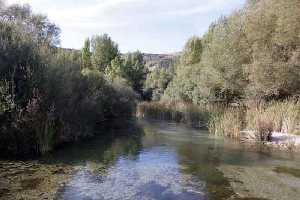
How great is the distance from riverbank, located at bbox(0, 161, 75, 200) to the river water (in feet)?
0.94

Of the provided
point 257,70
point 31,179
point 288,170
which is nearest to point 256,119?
point 257,70

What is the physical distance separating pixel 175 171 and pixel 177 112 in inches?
742

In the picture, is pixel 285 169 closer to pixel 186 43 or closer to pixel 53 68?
pixel 53 68

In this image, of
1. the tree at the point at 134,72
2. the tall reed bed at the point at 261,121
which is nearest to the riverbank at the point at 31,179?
the tall reed bed at the point at 261,121

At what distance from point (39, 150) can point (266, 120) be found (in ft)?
31.9

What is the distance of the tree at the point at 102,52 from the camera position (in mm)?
52031

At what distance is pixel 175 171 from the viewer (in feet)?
32.8

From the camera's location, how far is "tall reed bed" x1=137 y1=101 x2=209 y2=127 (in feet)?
80.6

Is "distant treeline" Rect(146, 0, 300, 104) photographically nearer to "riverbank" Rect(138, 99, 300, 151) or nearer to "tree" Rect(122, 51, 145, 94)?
"riverbank" Rect(138, 99, 300, 151)

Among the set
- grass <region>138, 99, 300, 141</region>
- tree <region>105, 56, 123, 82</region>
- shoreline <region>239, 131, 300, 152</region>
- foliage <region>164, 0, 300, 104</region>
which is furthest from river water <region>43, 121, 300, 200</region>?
tree <region>105, 56, 123, 82</region>

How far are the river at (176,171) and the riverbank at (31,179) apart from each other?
25 centimetres

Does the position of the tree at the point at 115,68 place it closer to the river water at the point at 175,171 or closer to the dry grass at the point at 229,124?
the dry grass at the point at 229,124

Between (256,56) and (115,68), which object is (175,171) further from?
(115,68)

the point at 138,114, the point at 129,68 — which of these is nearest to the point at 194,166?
the point at 138,114
